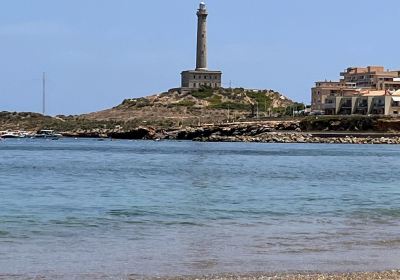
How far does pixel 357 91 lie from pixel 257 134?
24.7 meters

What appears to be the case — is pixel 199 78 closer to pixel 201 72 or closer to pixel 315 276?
pixel 201 72

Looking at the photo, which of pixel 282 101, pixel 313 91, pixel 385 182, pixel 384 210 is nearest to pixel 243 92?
pixel 282 101

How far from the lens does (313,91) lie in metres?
140

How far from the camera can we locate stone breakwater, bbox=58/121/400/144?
10744 centimetres

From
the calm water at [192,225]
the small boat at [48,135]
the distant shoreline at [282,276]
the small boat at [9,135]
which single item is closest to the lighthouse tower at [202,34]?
the small boat at [48,135]

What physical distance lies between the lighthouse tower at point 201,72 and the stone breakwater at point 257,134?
23252mm

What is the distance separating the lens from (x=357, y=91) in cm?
13150

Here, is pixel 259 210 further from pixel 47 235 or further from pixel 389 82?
pixel 389 82

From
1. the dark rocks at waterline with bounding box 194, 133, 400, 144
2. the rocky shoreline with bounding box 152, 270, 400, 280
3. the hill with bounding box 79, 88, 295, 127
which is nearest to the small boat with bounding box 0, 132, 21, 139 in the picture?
the hill with bounding box 79, 88, 295, 127

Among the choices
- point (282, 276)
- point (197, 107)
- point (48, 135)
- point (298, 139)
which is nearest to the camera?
point (282, 276)

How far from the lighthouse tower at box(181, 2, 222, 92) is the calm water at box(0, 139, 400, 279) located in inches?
4210

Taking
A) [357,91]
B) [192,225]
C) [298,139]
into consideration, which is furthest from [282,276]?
[357,91]

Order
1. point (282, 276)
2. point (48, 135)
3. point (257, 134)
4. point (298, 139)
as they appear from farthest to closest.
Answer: point (48, 135) → point (257, 134) → point (298, 139) → point (282, 276)

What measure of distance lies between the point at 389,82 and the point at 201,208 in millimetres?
126347
